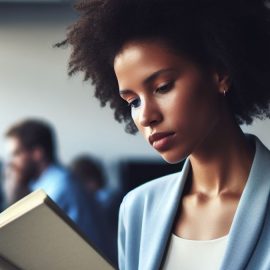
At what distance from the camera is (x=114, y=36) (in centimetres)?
111

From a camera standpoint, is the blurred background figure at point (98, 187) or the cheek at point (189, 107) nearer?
the cheek at point (189, 107)

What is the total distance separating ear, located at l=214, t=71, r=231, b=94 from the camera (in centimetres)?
110

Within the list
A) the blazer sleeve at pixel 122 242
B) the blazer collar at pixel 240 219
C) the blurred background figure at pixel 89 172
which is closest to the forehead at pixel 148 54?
the blazer collar at pixel 240 219

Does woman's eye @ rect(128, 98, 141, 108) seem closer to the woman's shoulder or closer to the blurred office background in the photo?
the woman's shoulder

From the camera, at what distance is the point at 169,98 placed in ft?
3.44

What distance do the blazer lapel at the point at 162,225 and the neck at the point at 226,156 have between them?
0.23 ft

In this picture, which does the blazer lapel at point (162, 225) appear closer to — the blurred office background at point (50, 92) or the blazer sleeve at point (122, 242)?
the blazer sleeve at point (122, 242)

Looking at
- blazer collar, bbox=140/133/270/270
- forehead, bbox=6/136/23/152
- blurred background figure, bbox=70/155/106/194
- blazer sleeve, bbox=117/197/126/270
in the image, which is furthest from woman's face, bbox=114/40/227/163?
blurred background figure, bbox=70/155/106/194

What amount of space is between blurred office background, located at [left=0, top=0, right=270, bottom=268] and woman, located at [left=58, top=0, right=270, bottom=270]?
3472 millimetres

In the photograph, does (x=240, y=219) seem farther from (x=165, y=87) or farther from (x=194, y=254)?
(x=165, y=87)

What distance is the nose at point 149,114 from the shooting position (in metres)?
1.05

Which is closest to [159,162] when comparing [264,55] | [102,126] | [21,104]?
[102,126]

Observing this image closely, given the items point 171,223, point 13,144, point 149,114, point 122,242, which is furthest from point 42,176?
point 149,114

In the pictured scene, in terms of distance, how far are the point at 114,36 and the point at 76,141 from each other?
3667 millimetres
